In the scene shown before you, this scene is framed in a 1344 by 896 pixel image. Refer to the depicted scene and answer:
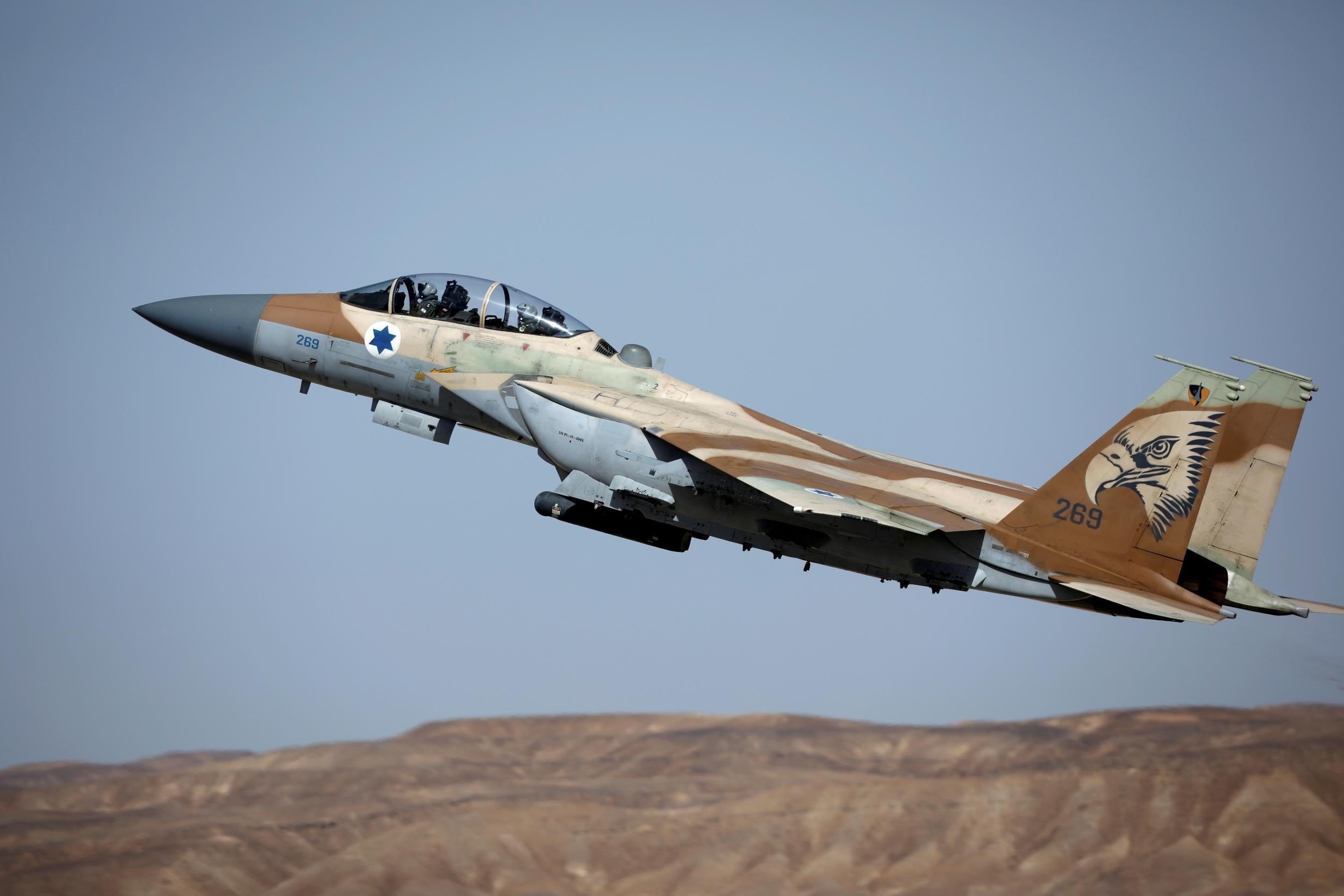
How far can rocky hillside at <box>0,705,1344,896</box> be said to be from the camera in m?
33.4

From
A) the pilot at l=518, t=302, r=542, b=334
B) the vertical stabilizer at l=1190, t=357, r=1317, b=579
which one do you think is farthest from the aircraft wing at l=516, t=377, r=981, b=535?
the vertical stabilizer at l=1190, t=357, r=1317, b=579

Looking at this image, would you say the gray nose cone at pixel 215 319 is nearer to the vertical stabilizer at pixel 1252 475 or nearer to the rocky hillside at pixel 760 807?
→ the vertical stabilizer at pixel 1252 475

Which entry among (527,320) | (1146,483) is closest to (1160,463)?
(1146,483)

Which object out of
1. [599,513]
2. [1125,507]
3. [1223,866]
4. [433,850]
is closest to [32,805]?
[433,850]

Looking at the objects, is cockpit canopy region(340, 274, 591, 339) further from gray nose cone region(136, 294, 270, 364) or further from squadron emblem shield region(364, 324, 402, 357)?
gray nose cone region(136, 294, 270, 364)

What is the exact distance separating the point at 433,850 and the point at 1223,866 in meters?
22.4

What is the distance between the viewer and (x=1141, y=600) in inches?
514

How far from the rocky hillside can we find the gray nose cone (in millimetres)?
18008

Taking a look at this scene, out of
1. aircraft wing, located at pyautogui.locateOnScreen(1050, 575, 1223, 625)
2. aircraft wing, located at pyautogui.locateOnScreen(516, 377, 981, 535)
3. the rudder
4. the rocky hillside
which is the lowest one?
the rocky hillside

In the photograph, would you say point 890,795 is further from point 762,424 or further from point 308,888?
point 762,424

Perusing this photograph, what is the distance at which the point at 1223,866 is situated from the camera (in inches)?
1475

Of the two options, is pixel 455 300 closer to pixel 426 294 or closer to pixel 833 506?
pixel 426 294

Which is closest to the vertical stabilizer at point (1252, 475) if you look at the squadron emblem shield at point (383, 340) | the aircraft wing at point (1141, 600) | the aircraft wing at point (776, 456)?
the aircraft wing at point (1141, 600)

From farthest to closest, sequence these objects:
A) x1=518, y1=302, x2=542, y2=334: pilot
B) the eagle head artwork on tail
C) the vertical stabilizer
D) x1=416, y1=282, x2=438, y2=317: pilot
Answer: x1=416, y1=282, x2=438, y2=317: pilot < x1=518, y1=302, x2=542, y2=334: pilot < the vertical stabilizer < the eagle head artwork on tail
